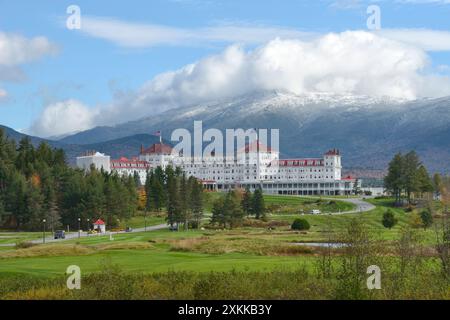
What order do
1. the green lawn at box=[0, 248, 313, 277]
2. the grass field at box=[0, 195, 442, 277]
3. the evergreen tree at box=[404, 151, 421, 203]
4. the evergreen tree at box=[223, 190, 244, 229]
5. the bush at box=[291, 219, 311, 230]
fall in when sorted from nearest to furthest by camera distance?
the green lawn at box=[0, 248, 313, 277] < the grass field at box=[0, 195, 442, 277] < the bush at box=[291, 219, 311, 230] < the evergreen tree at box=[223, 190, 244, 229] < the evergreen tree at box=[404, 151, 421, 203]

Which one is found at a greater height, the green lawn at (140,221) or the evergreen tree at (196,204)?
the evergreen tree at (196,204)

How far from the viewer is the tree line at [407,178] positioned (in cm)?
12140

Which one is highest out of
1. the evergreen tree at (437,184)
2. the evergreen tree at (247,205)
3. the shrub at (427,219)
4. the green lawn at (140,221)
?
the evergreen tree at (437,184)

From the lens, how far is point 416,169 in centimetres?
12625

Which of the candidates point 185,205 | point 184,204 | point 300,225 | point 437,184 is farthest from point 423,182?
point 184,204

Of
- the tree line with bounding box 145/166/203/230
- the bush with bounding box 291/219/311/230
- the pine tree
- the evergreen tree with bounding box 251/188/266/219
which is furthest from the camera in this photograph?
the evergreen tree with bounding box 251/188/266/219

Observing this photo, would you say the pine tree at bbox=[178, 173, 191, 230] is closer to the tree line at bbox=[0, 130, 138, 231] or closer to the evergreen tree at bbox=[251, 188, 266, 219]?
the tree line at bbox=[0, 130, 138, 231]

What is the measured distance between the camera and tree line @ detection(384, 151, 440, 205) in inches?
4780

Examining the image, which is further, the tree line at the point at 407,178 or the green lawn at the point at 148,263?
the tree line at the point at 407,178

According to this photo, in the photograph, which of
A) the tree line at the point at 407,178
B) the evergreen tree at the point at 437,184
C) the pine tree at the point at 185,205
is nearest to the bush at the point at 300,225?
the pine tree at the point at 185,205

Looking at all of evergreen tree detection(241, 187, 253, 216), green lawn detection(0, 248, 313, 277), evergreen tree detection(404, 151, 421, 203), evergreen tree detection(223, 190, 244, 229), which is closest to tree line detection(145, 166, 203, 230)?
evergreen tree detection(223, 190, 244, 229)

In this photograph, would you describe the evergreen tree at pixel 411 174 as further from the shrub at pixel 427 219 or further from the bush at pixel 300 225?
the shrub at pixel 427 219

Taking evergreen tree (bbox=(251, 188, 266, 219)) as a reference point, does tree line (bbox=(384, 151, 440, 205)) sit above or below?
above
